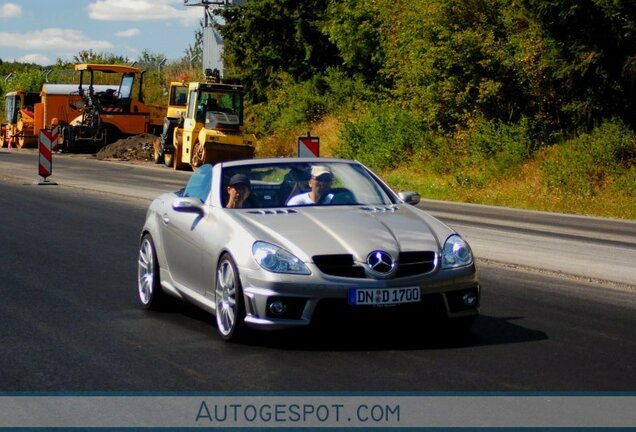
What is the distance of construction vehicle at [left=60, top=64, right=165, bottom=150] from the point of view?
5147 cm

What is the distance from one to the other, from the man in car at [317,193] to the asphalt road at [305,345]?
1107mm

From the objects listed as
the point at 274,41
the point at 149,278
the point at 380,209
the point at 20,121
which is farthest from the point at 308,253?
the point at 20,121

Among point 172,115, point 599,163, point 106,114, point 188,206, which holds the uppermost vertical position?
point 188,206

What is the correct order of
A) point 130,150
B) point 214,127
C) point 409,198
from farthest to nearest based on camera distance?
1. point 130,150
2. point 214,127
3. point 409,198

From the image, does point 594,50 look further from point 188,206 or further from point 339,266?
point 339,266

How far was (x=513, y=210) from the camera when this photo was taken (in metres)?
27.3

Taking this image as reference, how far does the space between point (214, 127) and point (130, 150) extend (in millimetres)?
10406

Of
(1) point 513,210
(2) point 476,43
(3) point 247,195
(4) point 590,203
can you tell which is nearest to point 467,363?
(3) point 247,195

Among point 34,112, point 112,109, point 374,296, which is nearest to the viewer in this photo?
point 374,296

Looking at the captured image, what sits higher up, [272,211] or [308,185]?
[308,185]

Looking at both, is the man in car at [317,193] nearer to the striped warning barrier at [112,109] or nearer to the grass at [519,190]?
the grass at [519,190]

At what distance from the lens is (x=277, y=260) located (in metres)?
9.15

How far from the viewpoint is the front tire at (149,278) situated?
37.0ft

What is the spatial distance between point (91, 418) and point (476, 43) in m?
30.5
